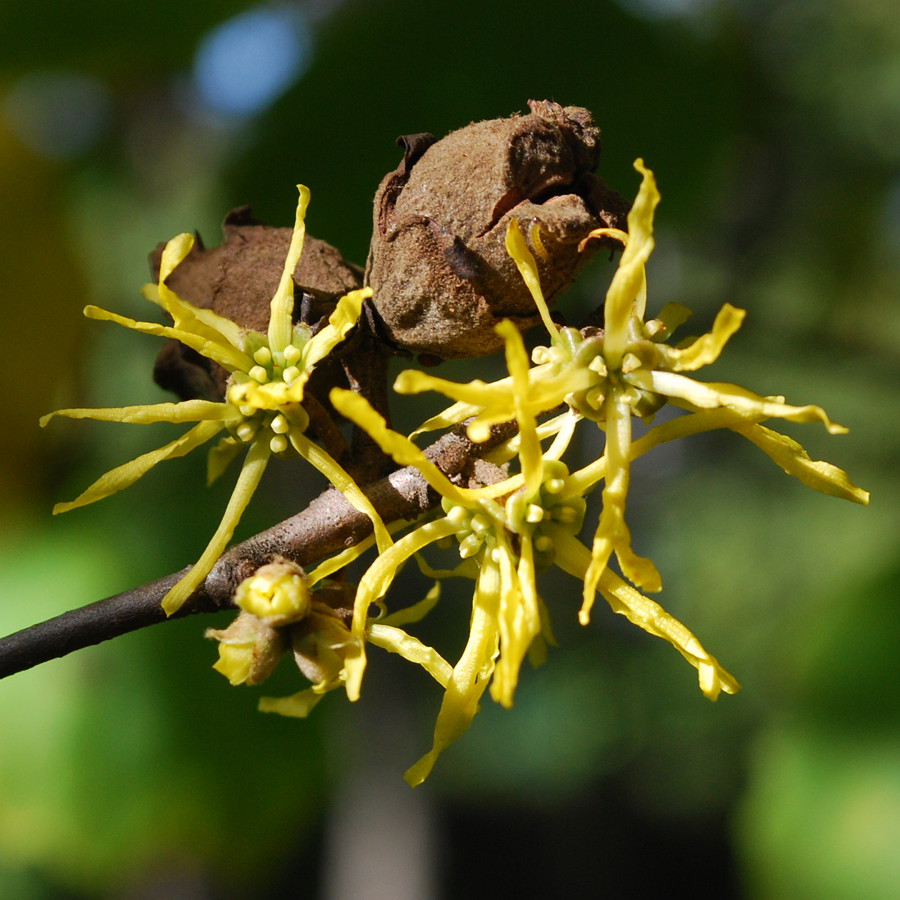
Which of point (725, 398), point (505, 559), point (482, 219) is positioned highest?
point (482, 219)

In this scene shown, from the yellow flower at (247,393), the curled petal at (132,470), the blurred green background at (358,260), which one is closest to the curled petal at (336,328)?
the yellow flower at (247,393)

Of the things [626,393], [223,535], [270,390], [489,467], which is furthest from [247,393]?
[626,393]

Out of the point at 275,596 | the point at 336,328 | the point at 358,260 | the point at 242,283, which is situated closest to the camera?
the point at 275,596

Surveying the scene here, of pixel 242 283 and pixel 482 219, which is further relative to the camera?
pixel 242 283

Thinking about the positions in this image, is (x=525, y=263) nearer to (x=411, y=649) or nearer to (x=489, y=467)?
(x=489, y=467)

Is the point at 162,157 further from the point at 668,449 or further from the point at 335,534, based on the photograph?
the point at 668,449

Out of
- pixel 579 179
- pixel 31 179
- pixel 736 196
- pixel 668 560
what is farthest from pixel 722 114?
pixel 668 560

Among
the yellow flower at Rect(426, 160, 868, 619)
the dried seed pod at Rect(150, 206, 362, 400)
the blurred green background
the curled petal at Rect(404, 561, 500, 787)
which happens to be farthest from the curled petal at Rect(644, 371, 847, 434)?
the blurred green background

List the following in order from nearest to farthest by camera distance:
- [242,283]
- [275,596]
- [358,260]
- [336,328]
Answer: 1. [275,596]
2. [336,328]
3. [242,283]
4. [358,260]
